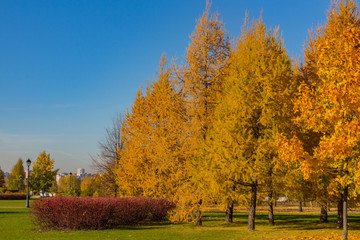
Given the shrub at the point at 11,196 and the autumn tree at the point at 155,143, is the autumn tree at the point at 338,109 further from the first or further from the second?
the shrub at the point at 11,196

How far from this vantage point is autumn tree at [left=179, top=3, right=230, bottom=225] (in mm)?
16969

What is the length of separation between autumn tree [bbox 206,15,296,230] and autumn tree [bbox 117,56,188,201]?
2.99 m

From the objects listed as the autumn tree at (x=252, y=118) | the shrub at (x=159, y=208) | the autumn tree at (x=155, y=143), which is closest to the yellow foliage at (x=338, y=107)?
the autumn tree at (x=252, y=118)

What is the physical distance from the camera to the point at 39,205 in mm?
15578

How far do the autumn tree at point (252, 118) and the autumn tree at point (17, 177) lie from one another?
64.2m

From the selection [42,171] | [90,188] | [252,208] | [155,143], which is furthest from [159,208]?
[42,171]

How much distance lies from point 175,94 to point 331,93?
10042 millimetres

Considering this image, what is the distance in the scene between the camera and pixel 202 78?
17359mm

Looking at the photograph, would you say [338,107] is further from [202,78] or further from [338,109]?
[202,78]

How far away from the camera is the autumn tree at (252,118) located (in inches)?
542

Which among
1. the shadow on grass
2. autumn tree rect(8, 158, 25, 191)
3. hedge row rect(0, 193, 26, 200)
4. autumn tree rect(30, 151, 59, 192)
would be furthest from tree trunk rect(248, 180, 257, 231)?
autumn tree rect(8, 158, 25, 191)

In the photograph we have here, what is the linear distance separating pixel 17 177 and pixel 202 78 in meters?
66.7

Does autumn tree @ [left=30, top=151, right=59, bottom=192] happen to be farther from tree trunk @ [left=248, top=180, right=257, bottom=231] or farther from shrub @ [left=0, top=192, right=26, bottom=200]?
tree trunk @ [left=248, top=180, right=257, bottom=231]

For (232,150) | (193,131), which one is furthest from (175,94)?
(232,150)
